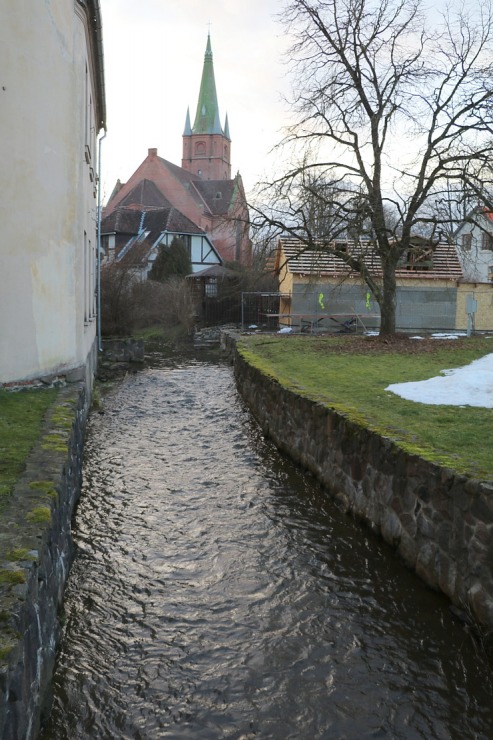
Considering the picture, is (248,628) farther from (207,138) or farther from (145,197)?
(207,138)

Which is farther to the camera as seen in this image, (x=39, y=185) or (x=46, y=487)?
(x=39, y=185)

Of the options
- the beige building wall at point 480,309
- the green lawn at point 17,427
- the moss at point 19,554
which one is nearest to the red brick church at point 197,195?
the beige building wall at point 480,309

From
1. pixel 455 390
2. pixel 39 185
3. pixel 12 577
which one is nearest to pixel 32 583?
pixel 12 577

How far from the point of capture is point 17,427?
6965 millimetres

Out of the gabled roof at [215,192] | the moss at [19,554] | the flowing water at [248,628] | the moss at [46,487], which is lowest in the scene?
the flowing water at [248,628]

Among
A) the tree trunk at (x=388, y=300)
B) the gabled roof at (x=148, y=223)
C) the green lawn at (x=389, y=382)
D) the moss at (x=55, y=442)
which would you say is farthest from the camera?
the gabled roof at (x=148, y=223)

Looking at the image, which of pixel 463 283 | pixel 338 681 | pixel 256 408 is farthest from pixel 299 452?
pixel 463 283

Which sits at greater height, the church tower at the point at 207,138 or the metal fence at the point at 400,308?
the church tower at the point at 207,138

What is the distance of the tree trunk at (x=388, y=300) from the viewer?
819 inches

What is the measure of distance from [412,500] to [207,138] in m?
85.6

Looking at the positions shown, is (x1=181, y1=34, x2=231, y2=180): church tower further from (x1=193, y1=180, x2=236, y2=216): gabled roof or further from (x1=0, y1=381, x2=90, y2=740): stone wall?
(x1=0, y1=381, x2=90, y2=740): stone wall

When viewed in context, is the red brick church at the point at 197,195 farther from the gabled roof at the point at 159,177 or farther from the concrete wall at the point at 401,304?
the concrete wall at the point at 401,304

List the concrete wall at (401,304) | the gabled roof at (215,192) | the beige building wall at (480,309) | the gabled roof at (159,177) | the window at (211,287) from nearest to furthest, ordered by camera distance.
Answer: the beige building wall at (480,309) < the concrete wall at (401,304) < the window at (211,287) < the gabled roof at (159,177) < the gabled roof at (215,192)

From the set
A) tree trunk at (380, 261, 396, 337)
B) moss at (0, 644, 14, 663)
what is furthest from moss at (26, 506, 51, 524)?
tree trunk at (380, 261, 396, 337)
